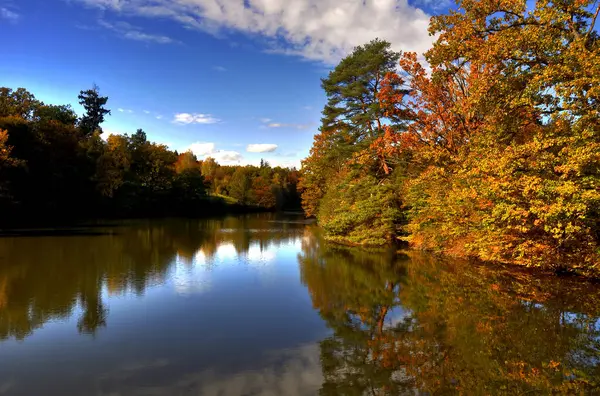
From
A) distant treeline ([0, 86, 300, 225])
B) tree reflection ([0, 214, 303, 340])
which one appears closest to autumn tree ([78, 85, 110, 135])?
distant treeline ([0, 86, 300, 225])

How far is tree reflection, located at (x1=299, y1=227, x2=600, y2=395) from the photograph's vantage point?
19.5 feet

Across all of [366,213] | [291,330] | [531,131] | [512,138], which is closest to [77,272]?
[291,330]

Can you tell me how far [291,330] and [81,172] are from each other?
45.9 meters

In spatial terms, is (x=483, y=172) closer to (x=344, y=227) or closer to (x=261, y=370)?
(x=261, y=370)

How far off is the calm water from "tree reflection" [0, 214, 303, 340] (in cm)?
7

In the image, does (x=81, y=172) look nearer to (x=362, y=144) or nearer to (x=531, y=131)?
(x=362, y=144)

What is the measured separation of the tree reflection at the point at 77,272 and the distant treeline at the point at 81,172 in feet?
45.1

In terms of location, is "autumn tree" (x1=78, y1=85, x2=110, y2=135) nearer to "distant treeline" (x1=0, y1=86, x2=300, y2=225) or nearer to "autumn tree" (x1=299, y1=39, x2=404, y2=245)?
"distant treeline" (x1=0, y1=86, x2=300, y2=225)

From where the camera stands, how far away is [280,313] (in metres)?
9.99

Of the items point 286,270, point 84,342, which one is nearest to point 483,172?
point 286,270

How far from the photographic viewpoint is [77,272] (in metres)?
14.1

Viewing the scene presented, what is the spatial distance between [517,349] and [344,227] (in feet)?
55.1

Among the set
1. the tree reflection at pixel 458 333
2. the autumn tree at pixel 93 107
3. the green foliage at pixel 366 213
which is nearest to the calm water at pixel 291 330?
the tree reflection at pixel 458 333

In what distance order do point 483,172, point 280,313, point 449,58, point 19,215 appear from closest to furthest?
point 280,313 → point 483,172 → point 449,58 → point 19,215
